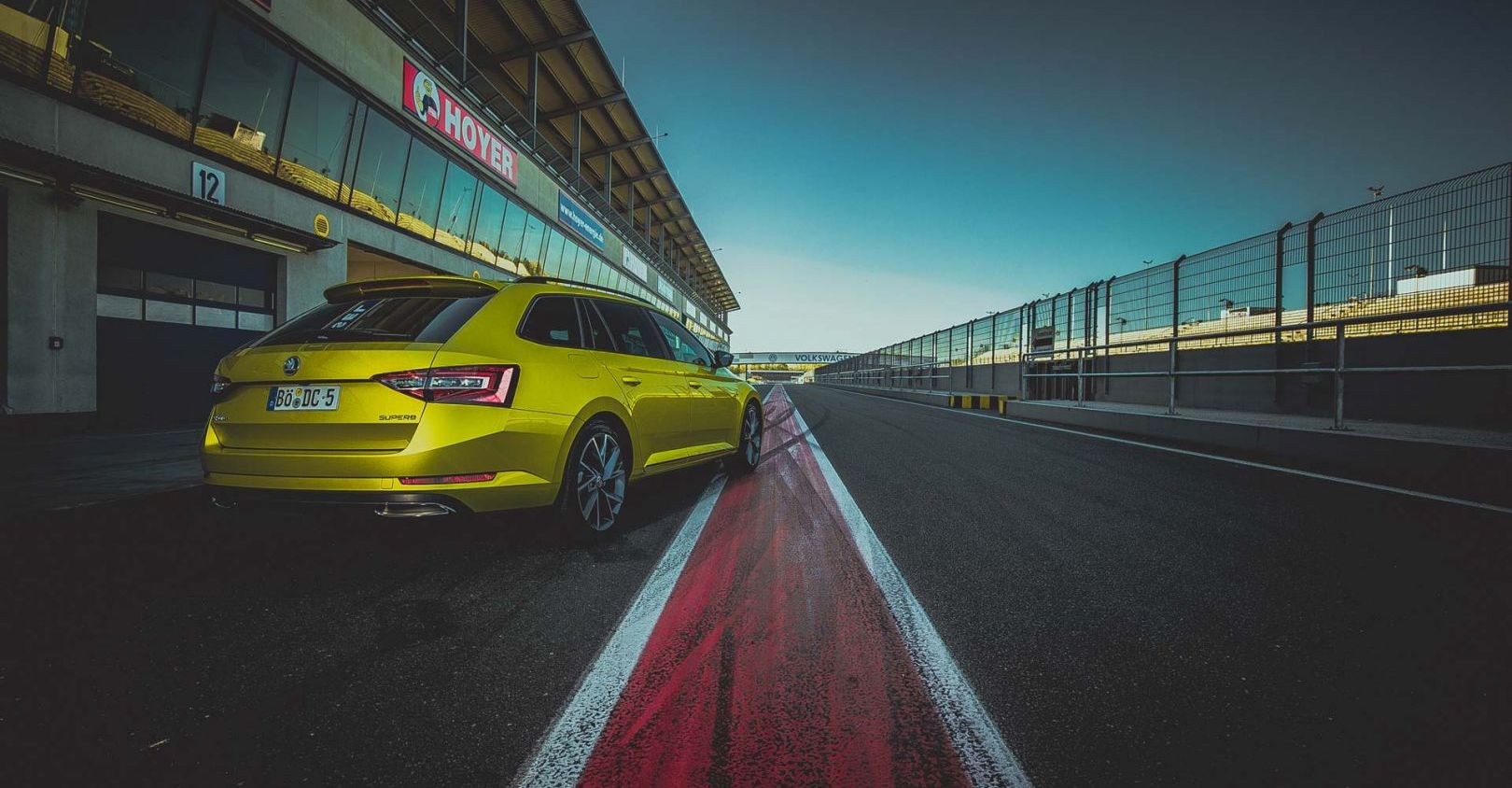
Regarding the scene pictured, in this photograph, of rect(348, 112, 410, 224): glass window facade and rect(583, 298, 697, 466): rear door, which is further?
rect(348, 112, 410, 224): glass window facade

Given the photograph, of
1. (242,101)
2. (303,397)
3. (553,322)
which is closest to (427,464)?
(303,397)

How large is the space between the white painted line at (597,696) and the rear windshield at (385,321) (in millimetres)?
1603

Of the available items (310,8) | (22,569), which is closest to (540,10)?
(310,8)

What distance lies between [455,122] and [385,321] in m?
15.7

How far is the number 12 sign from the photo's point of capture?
9562mm

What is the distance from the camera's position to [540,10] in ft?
56.7

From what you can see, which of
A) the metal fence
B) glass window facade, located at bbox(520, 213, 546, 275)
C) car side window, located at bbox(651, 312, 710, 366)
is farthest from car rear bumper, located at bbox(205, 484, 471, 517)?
glass window facade, located at bbox(520, 213, 546, 275)

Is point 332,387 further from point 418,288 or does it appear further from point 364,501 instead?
point 418,288

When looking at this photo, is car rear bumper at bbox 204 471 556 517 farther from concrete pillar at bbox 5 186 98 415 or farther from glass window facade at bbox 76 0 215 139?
glass window facade at bbox 76 0 215 139

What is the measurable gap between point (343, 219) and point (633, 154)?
1785 cm

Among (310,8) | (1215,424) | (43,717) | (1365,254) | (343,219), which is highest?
(310,8)

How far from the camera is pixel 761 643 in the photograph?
2059 millimetres

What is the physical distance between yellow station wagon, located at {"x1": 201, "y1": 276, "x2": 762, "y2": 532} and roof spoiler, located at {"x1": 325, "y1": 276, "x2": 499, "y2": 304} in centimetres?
1

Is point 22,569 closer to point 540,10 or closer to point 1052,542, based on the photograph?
point 1052,542
